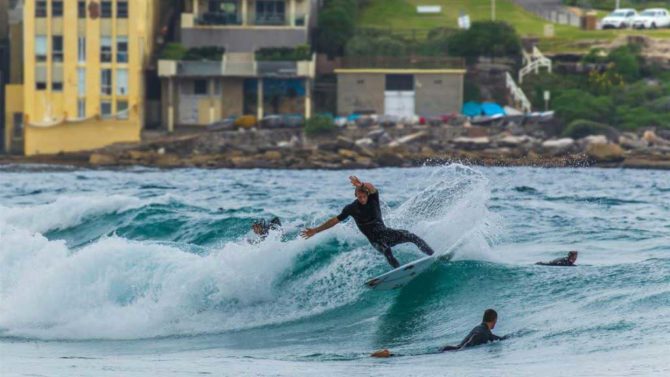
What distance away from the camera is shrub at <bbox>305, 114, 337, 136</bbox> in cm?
7644

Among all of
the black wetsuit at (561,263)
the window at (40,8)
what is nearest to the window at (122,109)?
the window at (40,8)

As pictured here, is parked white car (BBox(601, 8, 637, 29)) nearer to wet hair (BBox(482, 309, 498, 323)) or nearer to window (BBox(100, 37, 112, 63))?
window (BBox(100, 37, 112, 63))

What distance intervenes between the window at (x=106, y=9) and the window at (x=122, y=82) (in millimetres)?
2856

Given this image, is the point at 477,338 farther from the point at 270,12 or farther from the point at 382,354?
the point at 270,12

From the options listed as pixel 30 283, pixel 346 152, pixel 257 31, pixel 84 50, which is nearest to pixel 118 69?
pixel 84 50

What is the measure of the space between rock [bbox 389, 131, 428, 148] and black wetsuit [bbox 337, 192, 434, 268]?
51585 millimetres

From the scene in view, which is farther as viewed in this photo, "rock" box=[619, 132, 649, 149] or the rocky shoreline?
"rock" box=[619, 132, 649, 149]

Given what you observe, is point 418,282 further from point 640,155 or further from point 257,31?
point 257,31

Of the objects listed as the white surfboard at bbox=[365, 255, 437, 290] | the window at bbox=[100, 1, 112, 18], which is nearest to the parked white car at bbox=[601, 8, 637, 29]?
the window at bbox=[100, 1, 112, 18]

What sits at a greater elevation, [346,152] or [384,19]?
A: [384,19]

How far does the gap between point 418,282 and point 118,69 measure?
56741mm

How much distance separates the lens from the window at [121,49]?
79.2m

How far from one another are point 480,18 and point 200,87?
20.3 meters

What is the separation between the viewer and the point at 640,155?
70938 millimetres
